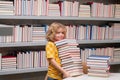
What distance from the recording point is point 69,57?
6.11 feet

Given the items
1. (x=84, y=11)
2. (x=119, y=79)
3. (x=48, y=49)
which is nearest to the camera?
(x=119, y=79)

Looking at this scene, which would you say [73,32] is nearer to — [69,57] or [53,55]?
[53,55]

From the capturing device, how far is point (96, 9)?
351 centimetres

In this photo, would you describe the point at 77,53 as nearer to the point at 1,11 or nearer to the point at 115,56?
the point at 1,11

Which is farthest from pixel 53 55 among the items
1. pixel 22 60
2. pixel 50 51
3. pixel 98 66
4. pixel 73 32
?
pixel 73 32

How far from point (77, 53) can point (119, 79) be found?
423 mm

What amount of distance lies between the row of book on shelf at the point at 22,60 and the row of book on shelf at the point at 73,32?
210mm

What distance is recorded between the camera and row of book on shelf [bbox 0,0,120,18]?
9.48 ft

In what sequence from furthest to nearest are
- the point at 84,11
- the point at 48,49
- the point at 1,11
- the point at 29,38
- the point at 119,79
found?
the point at 84,11 < the point at 29,38 < the point at 1,11 < the point at 48,49 < the point at 119,79

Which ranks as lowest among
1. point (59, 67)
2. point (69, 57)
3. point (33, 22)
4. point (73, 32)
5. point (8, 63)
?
point (8, 63)

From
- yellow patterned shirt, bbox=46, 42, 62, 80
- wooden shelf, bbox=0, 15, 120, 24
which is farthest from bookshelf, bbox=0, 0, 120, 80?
yellow patterned shirt, bbox=46, 42, 62, 80

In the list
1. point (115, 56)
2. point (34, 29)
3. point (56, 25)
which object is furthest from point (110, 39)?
point (56, 25)

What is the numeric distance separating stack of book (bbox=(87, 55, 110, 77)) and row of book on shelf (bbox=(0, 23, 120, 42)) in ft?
4.40

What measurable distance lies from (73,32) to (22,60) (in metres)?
0.92
